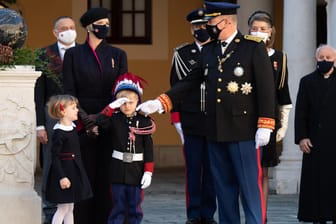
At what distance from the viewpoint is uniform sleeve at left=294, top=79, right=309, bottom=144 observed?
10.8m

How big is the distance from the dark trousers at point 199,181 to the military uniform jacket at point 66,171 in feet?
5.07

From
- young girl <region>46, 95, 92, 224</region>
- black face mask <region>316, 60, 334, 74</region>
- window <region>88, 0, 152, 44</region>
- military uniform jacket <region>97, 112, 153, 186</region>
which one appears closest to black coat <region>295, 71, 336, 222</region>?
black face mask <region>316, 60, 334, 74</region>

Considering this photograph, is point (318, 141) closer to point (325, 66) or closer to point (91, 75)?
point (325, 66)

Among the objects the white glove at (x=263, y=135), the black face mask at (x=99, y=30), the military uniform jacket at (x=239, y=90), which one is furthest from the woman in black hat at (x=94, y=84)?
the white glove at (x=263, y=135)

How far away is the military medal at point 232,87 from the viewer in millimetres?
8492

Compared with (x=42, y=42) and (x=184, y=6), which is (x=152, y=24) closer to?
(x=184, y=6)

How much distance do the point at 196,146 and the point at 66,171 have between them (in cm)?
171

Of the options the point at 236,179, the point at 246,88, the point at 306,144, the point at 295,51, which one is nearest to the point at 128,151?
the point at 236,179

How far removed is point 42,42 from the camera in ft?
57.0

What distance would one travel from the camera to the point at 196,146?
10.2m

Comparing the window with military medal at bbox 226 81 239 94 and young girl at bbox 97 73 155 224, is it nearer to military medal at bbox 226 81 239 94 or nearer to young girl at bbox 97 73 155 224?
young girl at bbox 97 73 155 224

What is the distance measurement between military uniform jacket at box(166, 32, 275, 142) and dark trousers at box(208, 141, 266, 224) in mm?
108

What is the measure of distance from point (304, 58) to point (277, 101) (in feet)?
13.8

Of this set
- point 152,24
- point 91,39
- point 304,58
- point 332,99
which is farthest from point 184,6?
point 91,39
